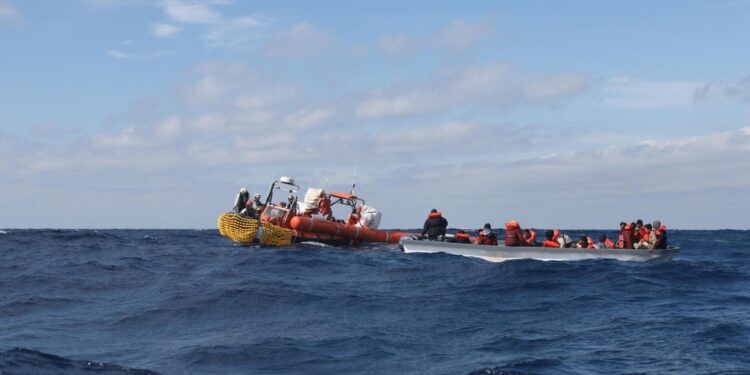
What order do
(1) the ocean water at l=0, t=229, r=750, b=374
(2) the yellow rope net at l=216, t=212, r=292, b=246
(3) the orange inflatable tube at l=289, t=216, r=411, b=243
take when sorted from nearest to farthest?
(1) the ocean water at l=0, t=229, r=750, b=374, (2) the yellow rope net at l=216, t=212, r=292, b=246, (3) the orange inflatable tube at l=289, t=216, r=411, b=243

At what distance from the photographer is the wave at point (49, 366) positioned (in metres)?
11.1

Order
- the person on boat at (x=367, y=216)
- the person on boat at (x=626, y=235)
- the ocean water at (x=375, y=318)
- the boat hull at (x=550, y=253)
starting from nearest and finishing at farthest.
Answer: the ocean water at (x=375, y=318)
the boat hull at (x=550, y=253)
the person on boat at (x=626, y=235)
the person on boat at (x=367, y=216)

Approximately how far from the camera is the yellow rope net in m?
36.2

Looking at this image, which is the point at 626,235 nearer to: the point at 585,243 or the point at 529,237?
the point at 585,243

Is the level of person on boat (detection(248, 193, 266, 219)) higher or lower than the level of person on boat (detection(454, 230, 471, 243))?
higher

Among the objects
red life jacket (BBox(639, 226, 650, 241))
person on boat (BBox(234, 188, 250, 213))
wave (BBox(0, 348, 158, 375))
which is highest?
person on boat (BBox(234, 188, 250, 213))

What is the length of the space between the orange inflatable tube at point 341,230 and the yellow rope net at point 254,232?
2.70 ft

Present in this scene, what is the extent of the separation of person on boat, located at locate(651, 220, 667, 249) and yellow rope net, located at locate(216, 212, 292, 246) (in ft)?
55.3

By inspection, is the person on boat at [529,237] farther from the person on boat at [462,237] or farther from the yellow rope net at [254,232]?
the yellow rope net at [254,232]

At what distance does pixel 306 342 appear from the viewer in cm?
1371

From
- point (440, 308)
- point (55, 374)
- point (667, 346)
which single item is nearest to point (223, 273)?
point (440, 308)

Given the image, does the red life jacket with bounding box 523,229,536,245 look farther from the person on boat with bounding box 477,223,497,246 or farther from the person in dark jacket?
the person in dark jacket

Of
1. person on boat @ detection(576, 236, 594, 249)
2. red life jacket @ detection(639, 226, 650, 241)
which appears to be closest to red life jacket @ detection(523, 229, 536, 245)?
person on boat @ detection(576, 236, 594, 249)

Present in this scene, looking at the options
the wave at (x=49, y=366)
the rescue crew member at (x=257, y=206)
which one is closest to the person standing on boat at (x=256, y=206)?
the rescue crew member at (x=257, y=206)
